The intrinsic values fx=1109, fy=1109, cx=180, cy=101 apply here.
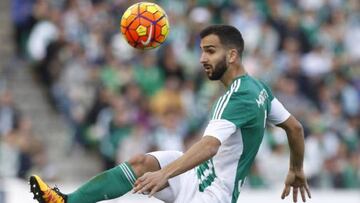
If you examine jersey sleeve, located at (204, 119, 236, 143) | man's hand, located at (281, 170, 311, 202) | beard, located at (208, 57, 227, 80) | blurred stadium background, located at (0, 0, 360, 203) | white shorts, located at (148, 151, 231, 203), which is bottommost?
man's hand, located at (281, 170, 311, 202)

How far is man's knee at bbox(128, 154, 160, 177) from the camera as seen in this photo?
8.96 meters

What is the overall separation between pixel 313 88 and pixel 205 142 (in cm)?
945

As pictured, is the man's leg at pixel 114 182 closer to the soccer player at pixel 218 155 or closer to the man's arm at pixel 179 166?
the soccer player at pixel 218 155

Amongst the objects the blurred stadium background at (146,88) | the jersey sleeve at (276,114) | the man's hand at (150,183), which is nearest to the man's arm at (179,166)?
the man's hand at (150,183)

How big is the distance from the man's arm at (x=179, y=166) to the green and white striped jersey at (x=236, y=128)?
0.18 meters

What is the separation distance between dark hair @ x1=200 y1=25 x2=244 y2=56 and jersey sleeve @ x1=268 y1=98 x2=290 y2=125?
74cm

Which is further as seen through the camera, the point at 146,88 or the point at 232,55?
the point at 146,88

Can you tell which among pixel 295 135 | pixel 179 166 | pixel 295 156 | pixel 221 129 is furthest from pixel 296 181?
pixel 179 166

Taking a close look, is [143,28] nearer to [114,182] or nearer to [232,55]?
[232,55]

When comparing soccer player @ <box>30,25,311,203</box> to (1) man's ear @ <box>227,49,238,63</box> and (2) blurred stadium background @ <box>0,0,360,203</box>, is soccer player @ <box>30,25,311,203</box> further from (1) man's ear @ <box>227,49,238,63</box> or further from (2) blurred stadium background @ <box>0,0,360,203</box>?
(2) blurred stadium background @ <box>0,0,360,203</box>

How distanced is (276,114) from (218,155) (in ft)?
2.45

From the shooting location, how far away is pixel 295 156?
32.1 feet

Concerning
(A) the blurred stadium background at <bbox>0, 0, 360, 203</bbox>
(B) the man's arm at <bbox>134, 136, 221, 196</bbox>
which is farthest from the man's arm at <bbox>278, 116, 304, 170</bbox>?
(A) the blurred stadium background at <bbox>0, 0, 360, 203</bbox>

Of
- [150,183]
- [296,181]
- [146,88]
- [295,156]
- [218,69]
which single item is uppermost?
[146,88]
